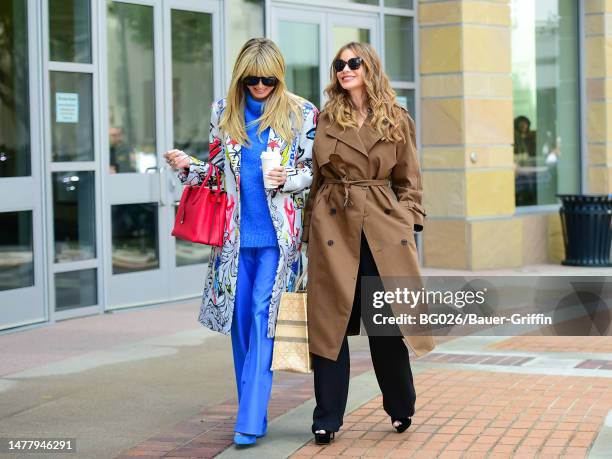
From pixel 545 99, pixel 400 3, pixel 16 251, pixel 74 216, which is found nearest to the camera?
pixel 16 251

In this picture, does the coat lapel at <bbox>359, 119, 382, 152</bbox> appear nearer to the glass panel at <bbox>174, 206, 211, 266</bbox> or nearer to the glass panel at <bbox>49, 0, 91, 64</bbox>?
the glass panel at <bbox>49, 0, 91, 64</bbox>

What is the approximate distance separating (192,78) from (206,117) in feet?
1.51

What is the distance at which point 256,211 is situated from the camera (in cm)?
555

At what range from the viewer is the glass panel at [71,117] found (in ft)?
Answer: 32.0

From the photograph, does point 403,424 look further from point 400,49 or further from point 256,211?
point 400,49

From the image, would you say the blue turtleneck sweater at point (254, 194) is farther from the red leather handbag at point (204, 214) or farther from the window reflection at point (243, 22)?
the window reflection at point (243, 22)

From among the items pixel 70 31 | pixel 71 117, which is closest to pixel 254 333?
pixel 71 117

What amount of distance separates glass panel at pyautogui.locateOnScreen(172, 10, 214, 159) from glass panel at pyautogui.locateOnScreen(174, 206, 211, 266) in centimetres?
71

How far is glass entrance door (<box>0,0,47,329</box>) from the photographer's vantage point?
9188mm

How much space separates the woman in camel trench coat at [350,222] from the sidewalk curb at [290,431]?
0.20 meters

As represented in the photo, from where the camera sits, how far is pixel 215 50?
1144cm

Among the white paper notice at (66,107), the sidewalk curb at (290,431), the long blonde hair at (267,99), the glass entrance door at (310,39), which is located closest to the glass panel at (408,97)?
the glass entrance door at (310,39)

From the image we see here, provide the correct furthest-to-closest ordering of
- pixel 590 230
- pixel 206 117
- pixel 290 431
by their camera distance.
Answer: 1. pixel 590 230
2. pixel 206 117
3. pixel 290 431

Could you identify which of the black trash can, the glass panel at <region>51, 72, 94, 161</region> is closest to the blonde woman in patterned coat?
the glass panel at <region>51, 72, 94, 161</region>
